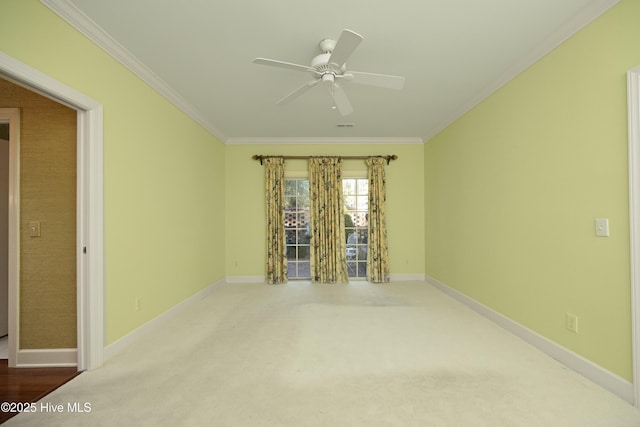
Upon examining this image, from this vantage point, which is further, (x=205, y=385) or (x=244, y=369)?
(x=244, y=369)

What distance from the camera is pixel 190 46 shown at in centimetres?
241

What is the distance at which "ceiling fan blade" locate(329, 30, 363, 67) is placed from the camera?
68.1 inches

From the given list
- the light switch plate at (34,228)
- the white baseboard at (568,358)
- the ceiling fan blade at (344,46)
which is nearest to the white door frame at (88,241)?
the light switch plate at (34,228)

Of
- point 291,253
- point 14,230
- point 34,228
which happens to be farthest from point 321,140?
point 14,230

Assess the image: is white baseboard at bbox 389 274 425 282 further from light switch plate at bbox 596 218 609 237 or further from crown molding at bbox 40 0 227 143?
crown molding at bbox 40 0 227 143

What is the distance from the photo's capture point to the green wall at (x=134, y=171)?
189 centimetres

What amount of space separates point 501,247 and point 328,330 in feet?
6.76

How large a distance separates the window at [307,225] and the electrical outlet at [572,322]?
333 centimetres

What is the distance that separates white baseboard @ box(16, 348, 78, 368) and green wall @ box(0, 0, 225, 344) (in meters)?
0.29

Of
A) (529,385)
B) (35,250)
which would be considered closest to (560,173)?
(529,385)

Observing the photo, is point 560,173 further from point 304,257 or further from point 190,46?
point 304,257

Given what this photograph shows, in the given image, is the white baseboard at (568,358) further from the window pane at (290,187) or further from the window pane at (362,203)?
the window pane at (290,187)

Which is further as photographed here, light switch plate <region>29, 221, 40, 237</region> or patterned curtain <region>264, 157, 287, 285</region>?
patterned curtain <region>264, 157, 287, 285</region>

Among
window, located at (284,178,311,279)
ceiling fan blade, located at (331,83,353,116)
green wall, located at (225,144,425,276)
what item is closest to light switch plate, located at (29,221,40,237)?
ceiling fan blade, located at (331,83,353,116)
